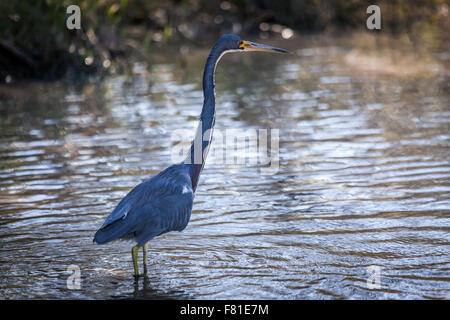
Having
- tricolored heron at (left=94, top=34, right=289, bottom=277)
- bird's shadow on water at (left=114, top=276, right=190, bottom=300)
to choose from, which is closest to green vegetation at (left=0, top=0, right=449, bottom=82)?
tricolored heron at (left=94, top=34, right=289, bottom=277)

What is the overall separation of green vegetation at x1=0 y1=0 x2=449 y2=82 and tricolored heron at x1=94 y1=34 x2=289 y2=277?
11.4 meters

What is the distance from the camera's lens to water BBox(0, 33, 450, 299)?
18.2ft

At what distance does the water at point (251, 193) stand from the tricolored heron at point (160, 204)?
13.9 inches

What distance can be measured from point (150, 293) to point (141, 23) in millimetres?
22944

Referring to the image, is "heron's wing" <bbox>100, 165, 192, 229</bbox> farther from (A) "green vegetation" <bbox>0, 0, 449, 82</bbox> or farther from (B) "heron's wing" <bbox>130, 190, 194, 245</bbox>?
(A) "green vegetation" <bbox>0, 0, 449, 82</bbox>

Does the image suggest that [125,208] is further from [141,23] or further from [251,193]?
[141,23]

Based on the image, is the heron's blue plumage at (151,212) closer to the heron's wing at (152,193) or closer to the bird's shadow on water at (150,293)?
the heron's wing at (152,193)

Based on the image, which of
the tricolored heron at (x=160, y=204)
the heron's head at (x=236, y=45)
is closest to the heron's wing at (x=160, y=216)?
the tricolored heron at (x=160, y=204)

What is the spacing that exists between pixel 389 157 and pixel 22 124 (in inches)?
260

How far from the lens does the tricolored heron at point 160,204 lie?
5617mm

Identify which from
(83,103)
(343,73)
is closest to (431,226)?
(83,103)

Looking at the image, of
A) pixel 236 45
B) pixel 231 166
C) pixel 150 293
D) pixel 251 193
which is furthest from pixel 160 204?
pixel 231 166

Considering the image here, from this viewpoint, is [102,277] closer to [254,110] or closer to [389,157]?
[389,157]

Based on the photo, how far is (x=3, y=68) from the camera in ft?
58.7
